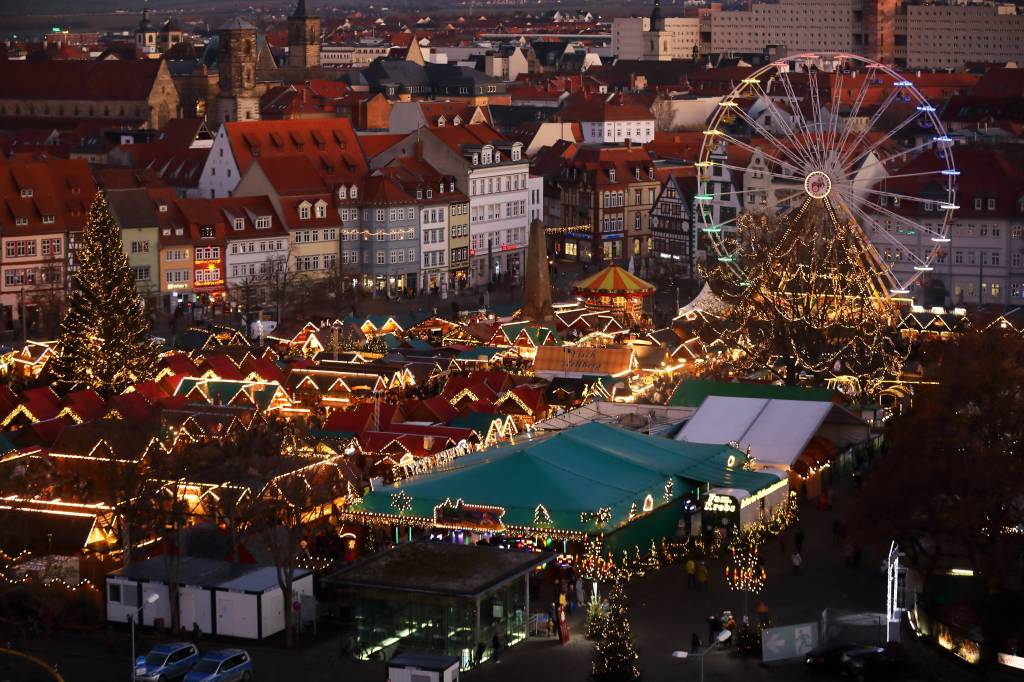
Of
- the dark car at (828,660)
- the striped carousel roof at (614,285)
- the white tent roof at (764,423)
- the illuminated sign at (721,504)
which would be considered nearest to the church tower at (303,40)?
the striped carousel roof at (614,285)

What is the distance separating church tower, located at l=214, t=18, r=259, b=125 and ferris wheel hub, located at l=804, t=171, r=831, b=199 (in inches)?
2824

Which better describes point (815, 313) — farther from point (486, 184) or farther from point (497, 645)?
Answer: point (486, 184)

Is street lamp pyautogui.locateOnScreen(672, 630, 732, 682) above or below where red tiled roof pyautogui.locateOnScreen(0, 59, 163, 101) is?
below

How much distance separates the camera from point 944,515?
38.8 meters

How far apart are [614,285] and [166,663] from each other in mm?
40246

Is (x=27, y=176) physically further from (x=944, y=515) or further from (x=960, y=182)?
(x=944, y=515)

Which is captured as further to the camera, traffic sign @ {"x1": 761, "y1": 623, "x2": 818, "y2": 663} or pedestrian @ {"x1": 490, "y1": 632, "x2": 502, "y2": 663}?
pedestrian @ {"x1": 490, "y1": 632, "x2": 502, "y2": 663}

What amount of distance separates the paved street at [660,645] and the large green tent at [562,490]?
1.30 m

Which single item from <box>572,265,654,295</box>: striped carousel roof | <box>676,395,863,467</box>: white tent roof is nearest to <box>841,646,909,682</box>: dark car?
<box>676,395,863,467</box>: white tent roof

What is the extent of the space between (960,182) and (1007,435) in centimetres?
4395

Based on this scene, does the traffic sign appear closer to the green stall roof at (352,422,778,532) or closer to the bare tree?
the green stall roof at (352,422,778,532)

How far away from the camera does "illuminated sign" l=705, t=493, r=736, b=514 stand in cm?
4506

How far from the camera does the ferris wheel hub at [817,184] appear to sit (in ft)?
201

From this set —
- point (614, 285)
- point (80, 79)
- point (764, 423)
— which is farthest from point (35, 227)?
point (80, 79)
